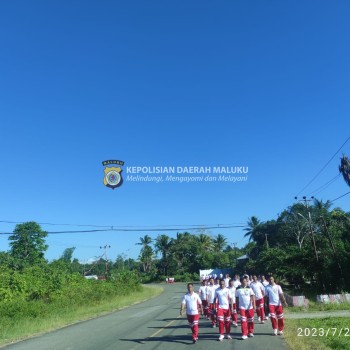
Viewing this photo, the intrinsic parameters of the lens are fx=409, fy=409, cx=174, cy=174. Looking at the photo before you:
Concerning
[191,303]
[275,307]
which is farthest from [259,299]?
[191,303]

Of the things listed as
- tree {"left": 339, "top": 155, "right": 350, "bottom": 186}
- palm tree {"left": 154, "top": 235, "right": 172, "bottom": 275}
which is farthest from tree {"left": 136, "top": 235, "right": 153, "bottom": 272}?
tree {"left": 339, "top": 155, "right": 350, "bottom": 186}

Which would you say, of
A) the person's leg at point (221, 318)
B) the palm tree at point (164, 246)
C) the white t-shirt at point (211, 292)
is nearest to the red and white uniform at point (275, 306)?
the person's leg at point (221, 318)

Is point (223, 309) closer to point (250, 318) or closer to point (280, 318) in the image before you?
point (250, 318)

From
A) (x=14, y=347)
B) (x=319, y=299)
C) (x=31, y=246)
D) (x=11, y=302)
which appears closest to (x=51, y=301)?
(x=11, y=302)

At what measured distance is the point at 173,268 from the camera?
99.8 meters

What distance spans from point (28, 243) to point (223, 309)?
7596 centimetres

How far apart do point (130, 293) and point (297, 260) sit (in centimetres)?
2034

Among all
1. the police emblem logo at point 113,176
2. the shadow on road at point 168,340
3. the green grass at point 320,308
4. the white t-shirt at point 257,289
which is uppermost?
the police emblem logo at point 113,176

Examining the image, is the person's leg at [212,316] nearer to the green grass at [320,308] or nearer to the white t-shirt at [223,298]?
the white t-shirt at [223,298]
